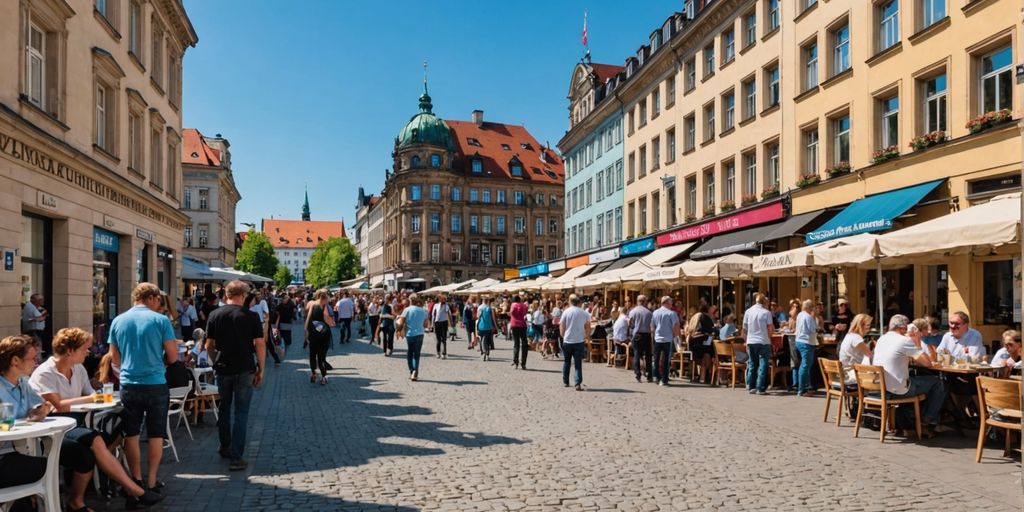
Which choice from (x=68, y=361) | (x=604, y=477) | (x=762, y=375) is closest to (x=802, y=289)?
(x=762, y=375)

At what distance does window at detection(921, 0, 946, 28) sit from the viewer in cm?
1781

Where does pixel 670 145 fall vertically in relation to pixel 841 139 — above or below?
above

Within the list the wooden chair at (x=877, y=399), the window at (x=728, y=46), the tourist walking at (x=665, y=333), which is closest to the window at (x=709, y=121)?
the window at (x=728, y=46)

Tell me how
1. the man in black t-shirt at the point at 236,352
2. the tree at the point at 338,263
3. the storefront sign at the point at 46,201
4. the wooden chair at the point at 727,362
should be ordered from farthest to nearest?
the tree at the point at 338,263, the wooden chair at the point at 727,362, the storefront sign at the point at 46,201, the man in black t-shirt at the point at 236,352

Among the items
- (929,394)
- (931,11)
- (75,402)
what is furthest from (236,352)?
(931,11)

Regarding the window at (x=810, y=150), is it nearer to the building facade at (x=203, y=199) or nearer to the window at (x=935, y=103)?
the window at (x=935, y=103)

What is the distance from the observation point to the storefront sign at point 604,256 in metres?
41.9

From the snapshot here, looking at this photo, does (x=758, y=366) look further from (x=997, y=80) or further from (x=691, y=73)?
(x=691, y=73)

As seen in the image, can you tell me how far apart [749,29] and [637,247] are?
516 inches

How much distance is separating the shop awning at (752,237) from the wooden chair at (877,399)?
13.2m

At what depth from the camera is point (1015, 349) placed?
9.55 metres

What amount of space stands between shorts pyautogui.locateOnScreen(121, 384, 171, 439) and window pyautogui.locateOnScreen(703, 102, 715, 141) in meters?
27.7

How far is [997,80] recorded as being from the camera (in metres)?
16.1

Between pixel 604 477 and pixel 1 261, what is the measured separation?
10.8m
